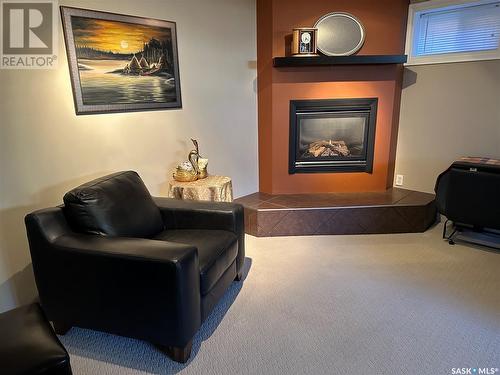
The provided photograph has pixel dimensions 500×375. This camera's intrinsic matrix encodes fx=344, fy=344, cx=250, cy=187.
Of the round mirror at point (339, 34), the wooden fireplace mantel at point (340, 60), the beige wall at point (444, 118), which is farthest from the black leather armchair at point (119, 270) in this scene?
the beige wall at point (444, 118)

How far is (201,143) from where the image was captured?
10.3ft

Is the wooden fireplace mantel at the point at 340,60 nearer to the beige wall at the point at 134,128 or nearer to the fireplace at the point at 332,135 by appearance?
the fireplace at the point at 332,135

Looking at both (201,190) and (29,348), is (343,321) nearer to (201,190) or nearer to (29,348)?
(201,190)

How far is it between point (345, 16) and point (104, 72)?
84.8 inches

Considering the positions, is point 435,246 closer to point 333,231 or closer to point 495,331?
point 333,231

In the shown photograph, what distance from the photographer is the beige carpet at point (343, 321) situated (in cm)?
169

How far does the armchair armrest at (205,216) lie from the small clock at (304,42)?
1631mm

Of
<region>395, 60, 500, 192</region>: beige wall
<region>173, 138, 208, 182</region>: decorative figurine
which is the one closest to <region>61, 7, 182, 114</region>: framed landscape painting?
<region>173, 138, 208, 182</region>: decorative figurine

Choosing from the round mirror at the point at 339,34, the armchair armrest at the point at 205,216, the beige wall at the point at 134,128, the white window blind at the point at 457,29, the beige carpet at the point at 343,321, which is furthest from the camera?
the round mirror at the point at 339,34

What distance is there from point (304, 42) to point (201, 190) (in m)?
1.63

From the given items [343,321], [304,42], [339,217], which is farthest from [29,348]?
[304,42]

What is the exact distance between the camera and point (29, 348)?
1187mm

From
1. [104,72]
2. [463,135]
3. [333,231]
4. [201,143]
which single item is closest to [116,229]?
[104,72]

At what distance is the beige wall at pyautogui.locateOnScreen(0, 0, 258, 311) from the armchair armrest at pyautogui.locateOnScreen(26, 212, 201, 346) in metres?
0.44
